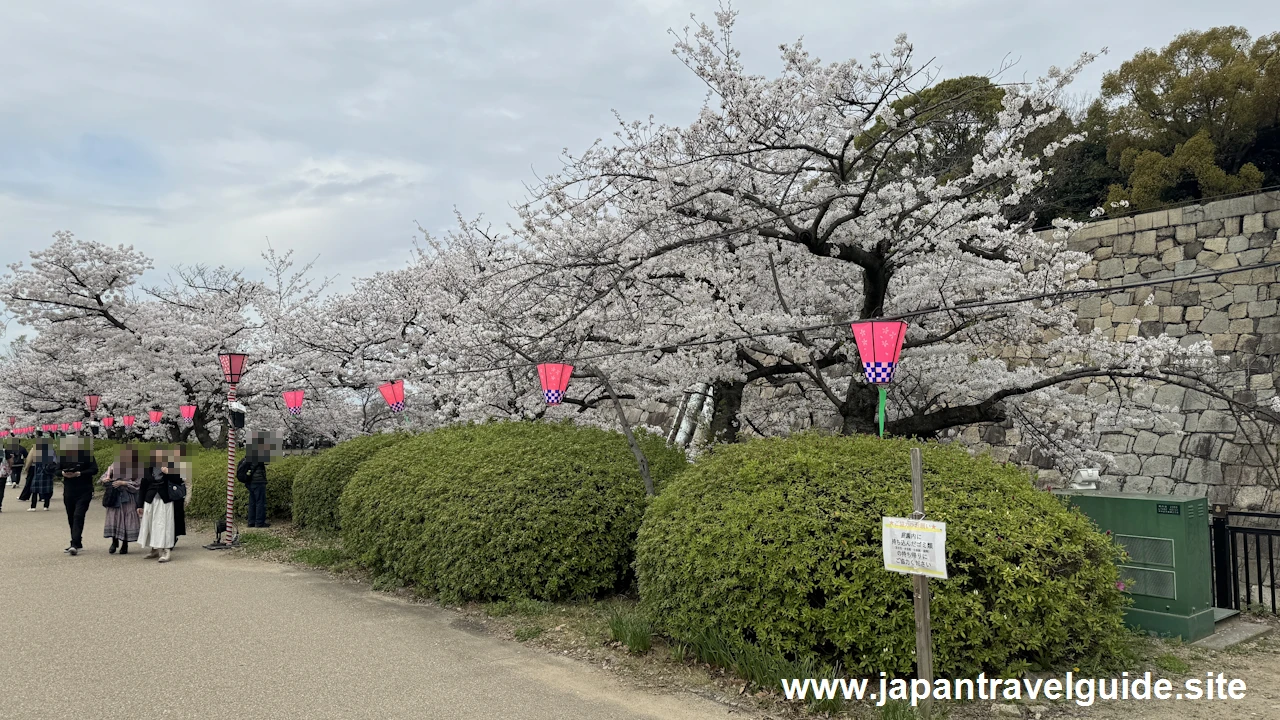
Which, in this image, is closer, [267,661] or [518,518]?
[267,661]

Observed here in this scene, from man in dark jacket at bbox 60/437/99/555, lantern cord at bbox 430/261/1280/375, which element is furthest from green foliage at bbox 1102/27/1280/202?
man in dark jacket at bbox 60/437/99/555

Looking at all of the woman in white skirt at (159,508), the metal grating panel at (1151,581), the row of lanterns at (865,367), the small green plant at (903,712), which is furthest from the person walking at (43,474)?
the metal grating panel at (1151,581)

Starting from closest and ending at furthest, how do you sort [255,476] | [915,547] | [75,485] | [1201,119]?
[915,547], [75,485], [255,476], [1201,119]

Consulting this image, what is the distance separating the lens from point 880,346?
6426mm

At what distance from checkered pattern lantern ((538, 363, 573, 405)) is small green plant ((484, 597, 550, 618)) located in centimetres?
297

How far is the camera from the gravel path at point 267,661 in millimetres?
4738

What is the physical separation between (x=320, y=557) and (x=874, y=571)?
7685 mm

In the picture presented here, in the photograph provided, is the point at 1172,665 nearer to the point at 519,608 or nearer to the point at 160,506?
the point at 519,608

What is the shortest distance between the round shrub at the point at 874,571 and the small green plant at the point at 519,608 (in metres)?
1.44

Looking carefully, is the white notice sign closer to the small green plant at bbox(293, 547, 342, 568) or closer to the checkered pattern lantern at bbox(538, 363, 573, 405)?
the checkered pattern lantern at bbox(538, 363, 573, 405)

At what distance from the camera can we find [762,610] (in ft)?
16.3

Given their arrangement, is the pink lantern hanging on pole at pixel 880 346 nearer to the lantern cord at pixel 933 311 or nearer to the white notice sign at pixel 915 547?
the lantern cord at pixel 933 311

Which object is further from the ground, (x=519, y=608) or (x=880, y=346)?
(x=880, y=346)

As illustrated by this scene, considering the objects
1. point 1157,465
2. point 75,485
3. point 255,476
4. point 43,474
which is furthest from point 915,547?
point 43,474
